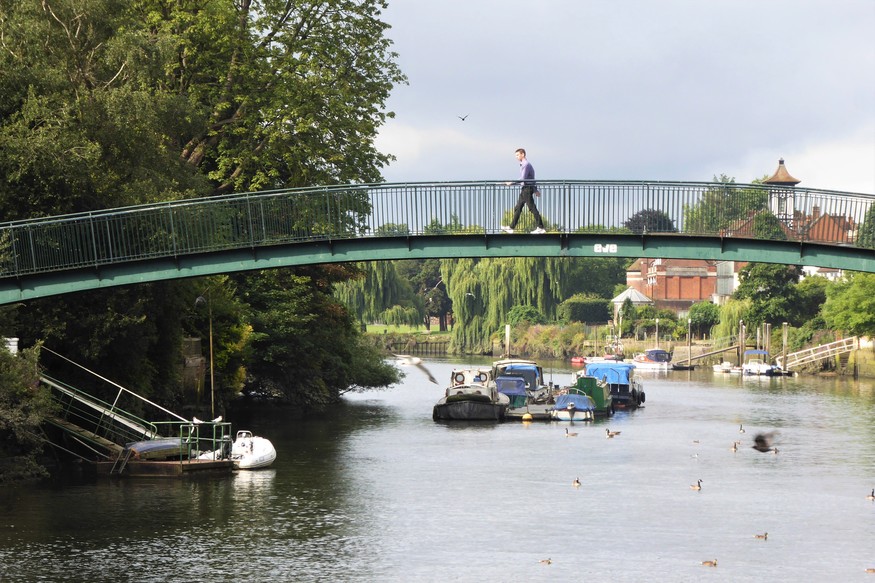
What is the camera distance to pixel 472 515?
109 ft

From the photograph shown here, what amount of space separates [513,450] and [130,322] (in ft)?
49.2

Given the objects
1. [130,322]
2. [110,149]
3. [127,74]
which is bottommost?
[130,322]

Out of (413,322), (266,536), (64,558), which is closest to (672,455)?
(266,536)

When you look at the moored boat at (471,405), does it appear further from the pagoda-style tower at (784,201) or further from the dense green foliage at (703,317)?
the dense green foliage at (703,317)

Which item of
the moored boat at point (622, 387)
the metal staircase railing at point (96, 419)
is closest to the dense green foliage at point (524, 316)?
the moored boat at point (622, 387)

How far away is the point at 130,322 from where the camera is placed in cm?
4031

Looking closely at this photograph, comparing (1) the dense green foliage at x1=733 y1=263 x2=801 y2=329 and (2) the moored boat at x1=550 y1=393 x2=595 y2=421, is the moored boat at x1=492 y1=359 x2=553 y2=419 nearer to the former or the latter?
(2) the moored boat at x1=550 y1=393 x2=595 y2=421

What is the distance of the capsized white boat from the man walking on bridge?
10.8m

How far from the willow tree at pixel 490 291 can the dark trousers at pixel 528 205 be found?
9291 cm

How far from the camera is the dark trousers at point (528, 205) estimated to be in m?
35.5

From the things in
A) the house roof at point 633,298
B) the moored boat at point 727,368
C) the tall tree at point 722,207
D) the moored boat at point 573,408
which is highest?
the tall tree at point 722,207

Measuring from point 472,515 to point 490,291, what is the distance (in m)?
98.3

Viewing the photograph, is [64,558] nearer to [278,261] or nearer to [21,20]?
[278,261]

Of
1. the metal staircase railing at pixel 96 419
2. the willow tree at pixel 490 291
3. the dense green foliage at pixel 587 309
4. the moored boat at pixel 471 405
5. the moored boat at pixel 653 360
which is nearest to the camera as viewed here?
the metal staircase railing at pixel 96 419
